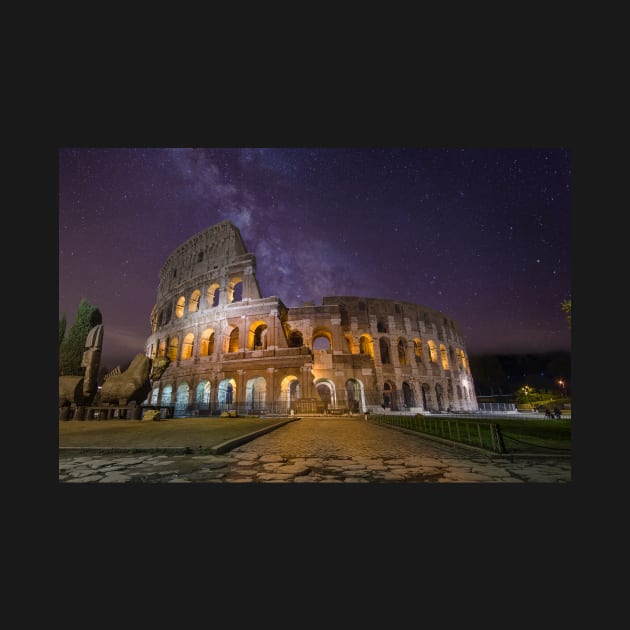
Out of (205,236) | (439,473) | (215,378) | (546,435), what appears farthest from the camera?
(205,236)

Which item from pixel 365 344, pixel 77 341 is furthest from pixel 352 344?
pixel 77 341

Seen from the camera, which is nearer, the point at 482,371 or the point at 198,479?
the point at 198,479

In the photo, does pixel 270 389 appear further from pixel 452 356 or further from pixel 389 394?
pixel 452 356

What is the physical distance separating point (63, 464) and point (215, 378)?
1647 cm

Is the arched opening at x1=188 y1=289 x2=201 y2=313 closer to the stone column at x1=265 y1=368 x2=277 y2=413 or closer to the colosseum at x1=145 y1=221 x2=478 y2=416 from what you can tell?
the colosseum at x1=145 y1=221 x2=478 y2=416

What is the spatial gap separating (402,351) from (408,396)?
5.02 metres

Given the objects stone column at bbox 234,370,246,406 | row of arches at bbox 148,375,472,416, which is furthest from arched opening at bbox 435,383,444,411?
stone column at bbox 234,370,246,406

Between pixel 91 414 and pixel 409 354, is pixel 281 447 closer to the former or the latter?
pixel 91 414

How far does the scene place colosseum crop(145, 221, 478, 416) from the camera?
62.0 ft

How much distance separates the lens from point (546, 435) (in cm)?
642

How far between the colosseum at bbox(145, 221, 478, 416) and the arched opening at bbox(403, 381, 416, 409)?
134 mm

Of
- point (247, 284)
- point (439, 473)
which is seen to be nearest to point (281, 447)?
point (439, 473)

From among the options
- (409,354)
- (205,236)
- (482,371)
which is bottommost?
(482,371)

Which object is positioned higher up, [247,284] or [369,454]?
[247,284]
